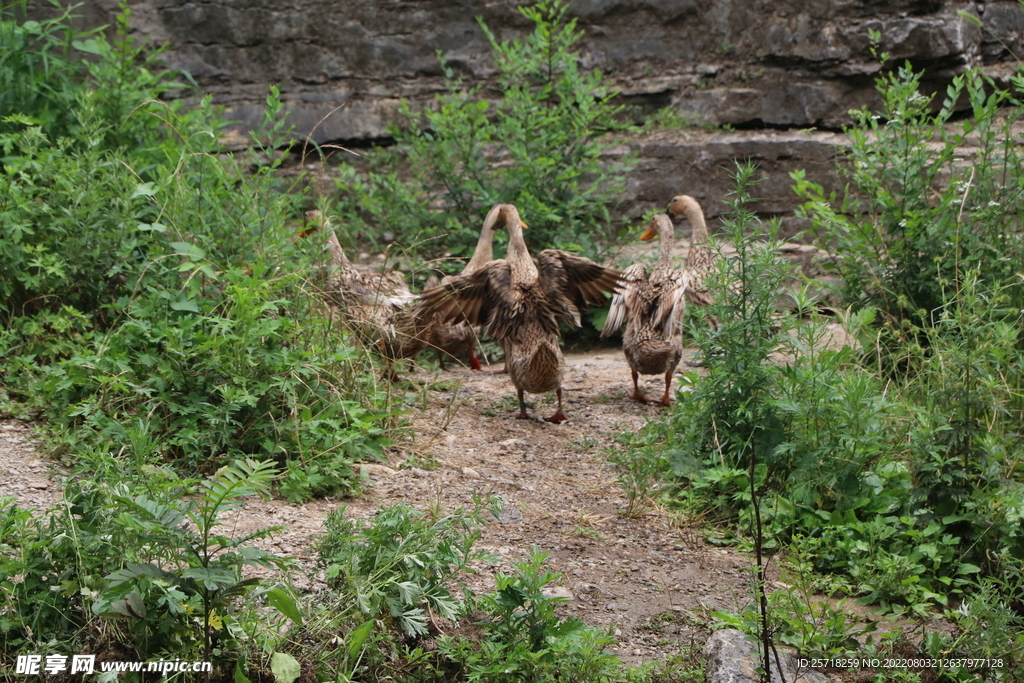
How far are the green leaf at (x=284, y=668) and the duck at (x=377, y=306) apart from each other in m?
2.77

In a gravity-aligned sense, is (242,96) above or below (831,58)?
below

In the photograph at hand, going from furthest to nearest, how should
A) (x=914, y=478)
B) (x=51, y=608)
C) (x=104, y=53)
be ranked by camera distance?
1. (x=104, y=53)
2. (x=914, y=478)
3. (x=51, y=608)

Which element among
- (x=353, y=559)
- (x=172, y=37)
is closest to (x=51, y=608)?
(x=353, y=559)

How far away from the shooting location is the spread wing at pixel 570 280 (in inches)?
247

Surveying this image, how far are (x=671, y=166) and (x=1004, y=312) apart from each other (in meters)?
4.11

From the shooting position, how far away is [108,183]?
5430 millimetres

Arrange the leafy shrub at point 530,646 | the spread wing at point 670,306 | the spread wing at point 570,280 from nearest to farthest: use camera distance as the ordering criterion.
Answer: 1. the leafy shrub at point 530,646
2. the spread wing at point 570,280
3. the spread wing at point 670,306

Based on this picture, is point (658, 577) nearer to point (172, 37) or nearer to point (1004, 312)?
point (1004, 312)

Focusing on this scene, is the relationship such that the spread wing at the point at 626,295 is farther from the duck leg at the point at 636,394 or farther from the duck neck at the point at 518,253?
the duck neck at the point at 518,253

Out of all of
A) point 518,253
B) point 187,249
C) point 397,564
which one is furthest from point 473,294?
point 397,564

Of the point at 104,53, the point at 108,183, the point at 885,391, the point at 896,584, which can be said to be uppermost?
the point at 104,53

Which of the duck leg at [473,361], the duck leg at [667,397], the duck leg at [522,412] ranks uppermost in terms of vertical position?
the duck leg at [667,397]

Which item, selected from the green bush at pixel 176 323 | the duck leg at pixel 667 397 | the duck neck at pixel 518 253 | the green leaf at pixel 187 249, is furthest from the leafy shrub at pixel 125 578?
the duck leg at pixel 667 397

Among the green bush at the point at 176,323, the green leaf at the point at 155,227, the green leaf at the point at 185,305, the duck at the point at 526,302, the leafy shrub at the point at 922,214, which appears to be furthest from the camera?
the duck at the point at 526,302
